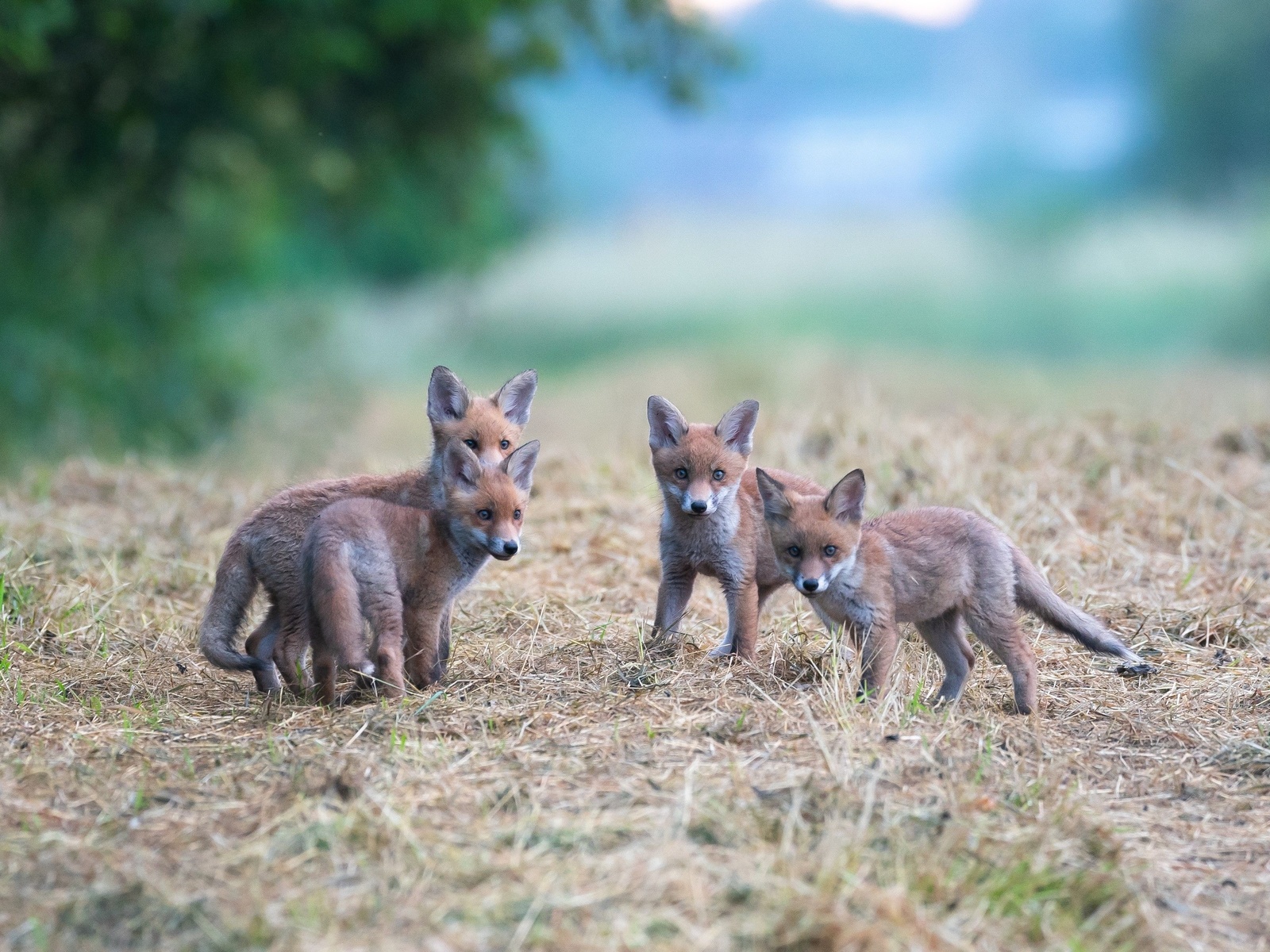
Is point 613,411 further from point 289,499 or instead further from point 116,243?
point 289,499

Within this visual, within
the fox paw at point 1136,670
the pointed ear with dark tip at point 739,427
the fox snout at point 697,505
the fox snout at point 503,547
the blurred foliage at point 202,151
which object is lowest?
the fox paw at point 1136,670

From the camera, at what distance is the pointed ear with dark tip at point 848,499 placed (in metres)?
5.58

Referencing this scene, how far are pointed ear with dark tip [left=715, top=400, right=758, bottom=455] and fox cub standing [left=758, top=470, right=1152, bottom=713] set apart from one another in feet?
2.23

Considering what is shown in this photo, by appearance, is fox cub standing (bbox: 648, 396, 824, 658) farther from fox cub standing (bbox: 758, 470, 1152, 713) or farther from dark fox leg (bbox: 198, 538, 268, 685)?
dark fox leg (bbox: 198, 538, 268, 685)

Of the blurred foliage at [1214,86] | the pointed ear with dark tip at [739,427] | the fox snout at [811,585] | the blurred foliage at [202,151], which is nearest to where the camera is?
the fox snout at [811,585]

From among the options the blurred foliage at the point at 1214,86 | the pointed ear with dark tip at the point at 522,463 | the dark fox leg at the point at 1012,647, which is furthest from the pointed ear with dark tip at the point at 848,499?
the blurred foliage at the point at 1214,86

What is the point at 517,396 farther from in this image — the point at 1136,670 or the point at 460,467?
the point at 1136,670

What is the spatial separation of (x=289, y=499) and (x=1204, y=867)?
3.99 m

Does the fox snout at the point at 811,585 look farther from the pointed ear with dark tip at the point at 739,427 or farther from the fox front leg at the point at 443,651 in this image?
the fox front leg at the point at 443,651

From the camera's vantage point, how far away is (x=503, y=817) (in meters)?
4.26

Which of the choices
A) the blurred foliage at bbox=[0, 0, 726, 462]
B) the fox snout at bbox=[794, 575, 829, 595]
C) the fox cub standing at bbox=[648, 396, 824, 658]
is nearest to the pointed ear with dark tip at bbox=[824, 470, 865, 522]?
the fox snout at bbox=[794, 575, 829, 595]

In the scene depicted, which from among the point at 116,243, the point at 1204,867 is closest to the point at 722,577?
the point at 1204,867

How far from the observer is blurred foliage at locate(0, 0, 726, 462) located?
522 inches

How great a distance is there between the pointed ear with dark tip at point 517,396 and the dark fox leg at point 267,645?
2.10 meters
